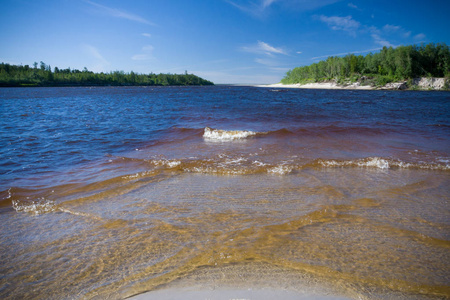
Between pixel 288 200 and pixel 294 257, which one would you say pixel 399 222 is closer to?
pixel 288 200

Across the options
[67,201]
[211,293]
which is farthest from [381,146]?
[67,201]

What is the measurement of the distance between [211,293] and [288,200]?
286 centimetres

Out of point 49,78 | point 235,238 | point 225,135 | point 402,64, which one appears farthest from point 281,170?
point 49,78

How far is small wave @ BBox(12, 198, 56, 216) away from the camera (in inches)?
181

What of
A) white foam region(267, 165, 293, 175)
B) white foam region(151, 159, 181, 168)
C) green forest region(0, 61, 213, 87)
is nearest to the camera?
white foam region(267, 165, 293, 175)

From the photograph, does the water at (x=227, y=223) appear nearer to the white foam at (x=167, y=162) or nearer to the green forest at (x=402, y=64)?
the white foam at (x=167, y=162)

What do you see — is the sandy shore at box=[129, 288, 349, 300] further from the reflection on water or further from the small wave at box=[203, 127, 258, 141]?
the small wave at box=[203, 127, 258, 141]

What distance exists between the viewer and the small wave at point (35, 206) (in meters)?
4.59

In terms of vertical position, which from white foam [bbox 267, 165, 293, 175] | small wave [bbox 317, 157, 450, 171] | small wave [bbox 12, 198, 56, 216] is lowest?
small wave [bbox 12, 198, 56, 216]

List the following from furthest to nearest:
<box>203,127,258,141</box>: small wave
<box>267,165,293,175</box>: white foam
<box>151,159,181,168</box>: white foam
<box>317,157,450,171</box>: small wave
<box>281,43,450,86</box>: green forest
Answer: <box>281,43,450,86</box>: green forest < <box>203,127,258,141</box>: small wave < <box>151,159,181,168</box>: white foam < <box>317,157,450,171</box>: small wave < <box>267,165,293,175</box>: white foam

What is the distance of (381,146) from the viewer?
9781 millimetres

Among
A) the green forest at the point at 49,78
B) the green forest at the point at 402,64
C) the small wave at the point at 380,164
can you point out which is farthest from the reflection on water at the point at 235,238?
the green forest at the point at 49,78

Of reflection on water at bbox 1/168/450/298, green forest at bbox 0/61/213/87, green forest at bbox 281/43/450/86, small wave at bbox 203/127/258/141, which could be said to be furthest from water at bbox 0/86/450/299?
green forest at bbox 0/61/213/87

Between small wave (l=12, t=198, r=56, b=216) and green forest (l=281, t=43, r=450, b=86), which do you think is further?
green forest (l=281, t=43, r=450, b=86)
